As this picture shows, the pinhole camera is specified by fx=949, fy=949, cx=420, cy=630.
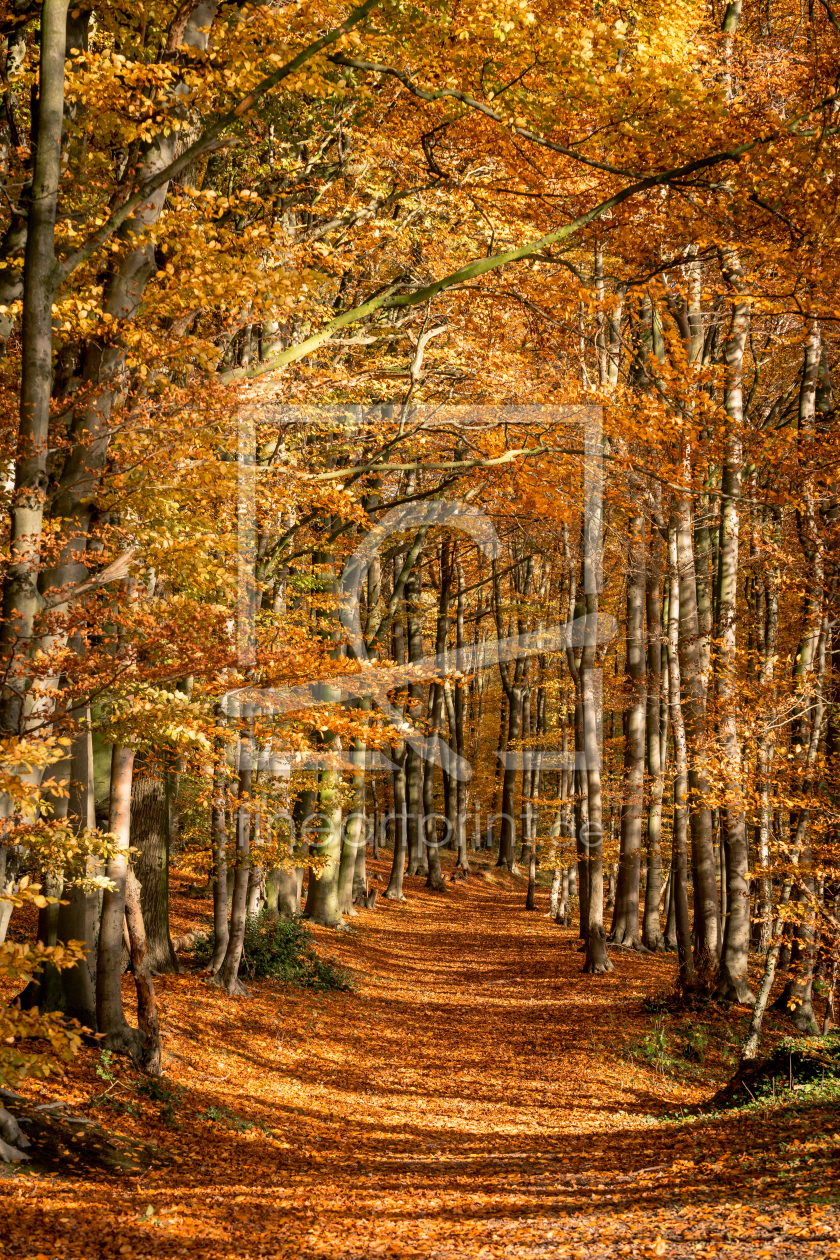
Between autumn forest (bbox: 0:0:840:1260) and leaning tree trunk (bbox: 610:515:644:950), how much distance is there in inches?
8.7

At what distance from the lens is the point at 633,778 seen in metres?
17.4

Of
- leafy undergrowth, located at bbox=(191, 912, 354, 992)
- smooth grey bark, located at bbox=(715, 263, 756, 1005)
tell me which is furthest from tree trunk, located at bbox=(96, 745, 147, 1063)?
smooth grey bark, located at bbox=(715, 263, 756, 1005)

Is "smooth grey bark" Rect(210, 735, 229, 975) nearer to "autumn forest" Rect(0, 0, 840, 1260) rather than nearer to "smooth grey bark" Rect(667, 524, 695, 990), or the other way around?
"autumn forest" Rect(0, 0, 840, 1260)

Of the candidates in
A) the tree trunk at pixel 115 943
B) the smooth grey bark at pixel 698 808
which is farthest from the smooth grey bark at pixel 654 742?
the tree trunk at pixel 115 943

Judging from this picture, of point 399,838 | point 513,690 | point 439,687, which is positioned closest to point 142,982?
point 399,838

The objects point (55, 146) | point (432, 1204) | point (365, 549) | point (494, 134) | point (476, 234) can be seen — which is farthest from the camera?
point (365, 549)

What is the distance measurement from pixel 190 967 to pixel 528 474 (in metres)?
8.81

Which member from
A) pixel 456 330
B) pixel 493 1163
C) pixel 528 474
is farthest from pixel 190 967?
pixel 456 330

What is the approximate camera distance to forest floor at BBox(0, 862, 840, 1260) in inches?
219

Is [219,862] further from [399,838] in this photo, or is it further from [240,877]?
[399,838]

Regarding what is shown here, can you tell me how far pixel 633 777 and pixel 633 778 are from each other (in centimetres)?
8

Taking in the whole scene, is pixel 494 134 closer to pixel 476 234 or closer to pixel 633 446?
pixel 476 234

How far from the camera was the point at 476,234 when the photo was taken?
12.8 metres

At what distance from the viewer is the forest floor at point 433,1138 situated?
5.56 meters
